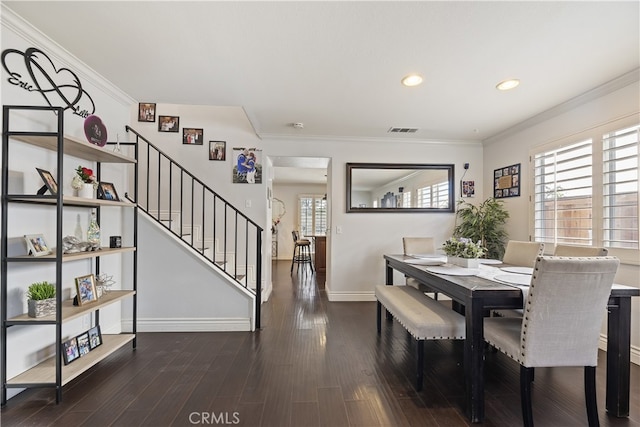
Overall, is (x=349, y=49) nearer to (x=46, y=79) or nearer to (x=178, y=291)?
(x=46, y=79)

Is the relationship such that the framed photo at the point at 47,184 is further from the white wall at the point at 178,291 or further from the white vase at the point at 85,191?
the white wall at the point at 178,291

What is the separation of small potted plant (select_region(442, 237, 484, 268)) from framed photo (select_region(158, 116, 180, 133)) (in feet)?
12.9

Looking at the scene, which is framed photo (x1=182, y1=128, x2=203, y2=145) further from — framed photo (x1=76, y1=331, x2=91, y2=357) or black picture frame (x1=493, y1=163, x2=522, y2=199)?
black picture frame (x1=493, y1=163, x2=522, y2=199)

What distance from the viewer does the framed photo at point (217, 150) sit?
4.16m

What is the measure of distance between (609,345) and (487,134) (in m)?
3.07

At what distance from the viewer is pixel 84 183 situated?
2.14 meters

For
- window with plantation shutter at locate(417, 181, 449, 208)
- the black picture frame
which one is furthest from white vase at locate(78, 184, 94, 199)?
A: the black picture frame

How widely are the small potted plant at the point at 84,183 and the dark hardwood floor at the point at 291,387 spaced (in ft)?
4.51

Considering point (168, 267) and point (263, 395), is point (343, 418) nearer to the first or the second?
point (263, 395)

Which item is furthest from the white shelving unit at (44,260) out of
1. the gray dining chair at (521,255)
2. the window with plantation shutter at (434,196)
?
the window with plantation shutter at (434,196)

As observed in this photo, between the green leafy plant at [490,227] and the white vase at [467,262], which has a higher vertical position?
the green leafy plant at [490,227]

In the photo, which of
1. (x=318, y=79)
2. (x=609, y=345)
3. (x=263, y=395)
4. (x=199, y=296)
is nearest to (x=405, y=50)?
(x=318, y=79)

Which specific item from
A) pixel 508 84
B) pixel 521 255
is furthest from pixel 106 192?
pixel 521 255

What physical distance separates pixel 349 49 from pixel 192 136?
2957mm
